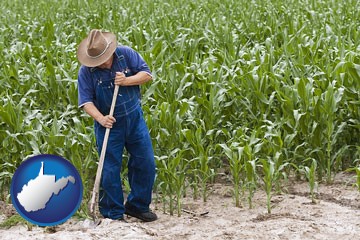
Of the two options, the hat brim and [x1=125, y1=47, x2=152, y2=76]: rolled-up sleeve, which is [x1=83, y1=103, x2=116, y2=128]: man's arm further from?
[x1=125, y1=47, x2=152, y2=76]: rolled-up sleeve

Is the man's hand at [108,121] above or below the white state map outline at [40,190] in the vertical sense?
above

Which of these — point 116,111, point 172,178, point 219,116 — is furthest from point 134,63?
point 219,116

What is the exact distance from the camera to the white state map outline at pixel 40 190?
14.4 feet

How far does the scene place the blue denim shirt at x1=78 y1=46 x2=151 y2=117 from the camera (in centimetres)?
512

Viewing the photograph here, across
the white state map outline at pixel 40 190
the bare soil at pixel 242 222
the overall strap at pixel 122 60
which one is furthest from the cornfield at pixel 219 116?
the white state map outline at pixel 40 190

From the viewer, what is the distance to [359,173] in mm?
5500

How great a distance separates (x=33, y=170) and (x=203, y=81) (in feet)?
9.39

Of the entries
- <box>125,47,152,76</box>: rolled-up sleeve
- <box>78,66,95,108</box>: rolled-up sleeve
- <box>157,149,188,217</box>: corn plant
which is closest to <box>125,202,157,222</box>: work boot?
Result: <box>157,149,188,217</box>: corn plant

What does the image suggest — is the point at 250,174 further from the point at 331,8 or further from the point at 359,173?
the point at 331,8

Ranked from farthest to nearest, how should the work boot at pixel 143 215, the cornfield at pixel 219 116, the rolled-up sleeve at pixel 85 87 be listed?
1. the cornfield at pixel 219 116
2. the work boot at pixel 143 215
3. the rolled-up sleeve at pixel 85 87

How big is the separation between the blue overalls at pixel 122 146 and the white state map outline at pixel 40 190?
74cm

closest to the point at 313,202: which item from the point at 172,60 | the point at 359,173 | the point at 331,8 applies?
the point at 359,173

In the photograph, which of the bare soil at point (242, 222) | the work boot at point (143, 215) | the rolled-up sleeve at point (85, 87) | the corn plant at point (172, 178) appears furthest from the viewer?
the corn plant at point (172, 178)

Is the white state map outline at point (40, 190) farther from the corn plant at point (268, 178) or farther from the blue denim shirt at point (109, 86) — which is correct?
the corn plant at point (268, 178)
